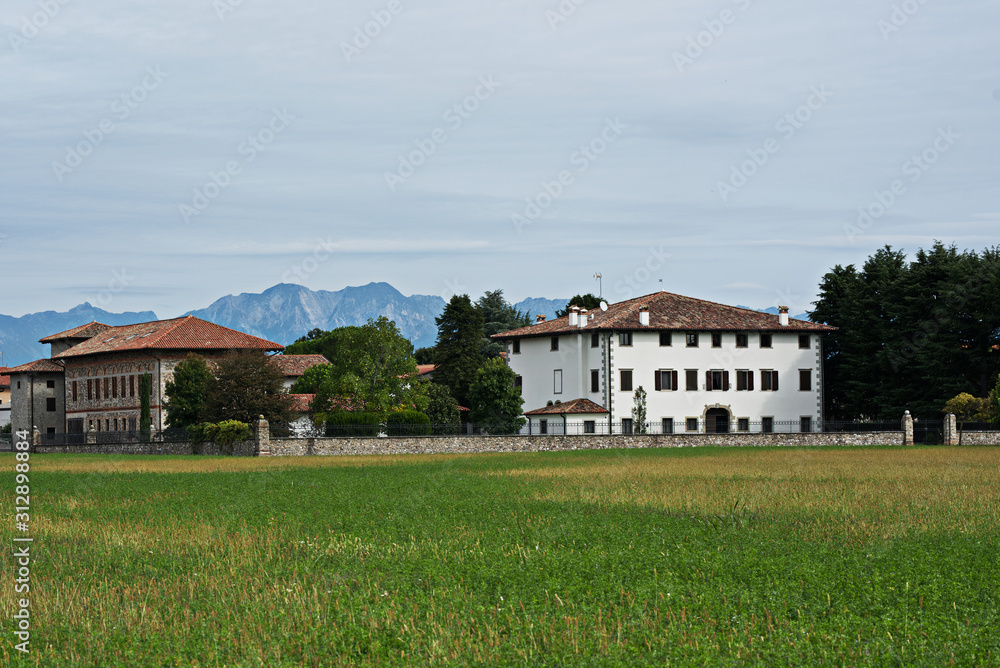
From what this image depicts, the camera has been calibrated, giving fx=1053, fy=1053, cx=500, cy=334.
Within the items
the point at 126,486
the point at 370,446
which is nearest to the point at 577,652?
the point at 126,486

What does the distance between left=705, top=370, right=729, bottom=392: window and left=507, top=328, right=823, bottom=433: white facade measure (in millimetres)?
67

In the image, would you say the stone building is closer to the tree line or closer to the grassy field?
the tree line

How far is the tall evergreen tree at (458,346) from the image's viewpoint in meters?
89.8

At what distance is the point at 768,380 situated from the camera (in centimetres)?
7200

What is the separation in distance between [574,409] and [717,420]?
1089cm

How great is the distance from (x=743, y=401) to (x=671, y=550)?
58.7 meters

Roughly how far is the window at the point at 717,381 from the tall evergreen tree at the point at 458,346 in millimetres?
24428

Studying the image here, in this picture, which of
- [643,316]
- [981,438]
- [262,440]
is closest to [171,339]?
[262,440]

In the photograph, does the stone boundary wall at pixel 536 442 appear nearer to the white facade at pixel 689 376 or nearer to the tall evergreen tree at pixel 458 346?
the white facade at pixel 689 376

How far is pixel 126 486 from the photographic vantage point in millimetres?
29969

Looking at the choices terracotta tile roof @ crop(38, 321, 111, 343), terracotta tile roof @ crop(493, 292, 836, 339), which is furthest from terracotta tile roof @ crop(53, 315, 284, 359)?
terracotta tile roof @ crop(493, 292, 836, 339)

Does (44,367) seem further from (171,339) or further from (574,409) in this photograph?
(574,409)

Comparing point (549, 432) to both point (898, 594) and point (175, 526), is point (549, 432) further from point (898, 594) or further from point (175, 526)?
point (898, 594)

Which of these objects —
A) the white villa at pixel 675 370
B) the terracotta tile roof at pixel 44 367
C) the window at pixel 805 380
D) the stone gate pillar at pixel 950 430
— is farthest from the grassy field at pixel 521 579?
the terracotta tile roof at pixel 44 367
